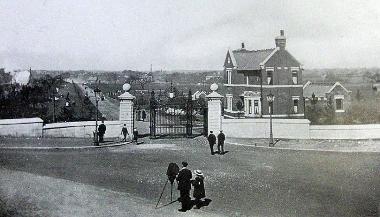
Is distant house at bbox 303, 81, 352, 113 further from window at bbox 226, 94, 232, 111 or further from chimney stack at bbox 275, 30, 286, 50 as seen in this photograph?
chimney stack at bbox 275, 30, 286, 50

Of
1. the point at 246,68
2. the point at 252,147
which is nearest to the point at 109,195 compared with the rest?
the point at 252,147

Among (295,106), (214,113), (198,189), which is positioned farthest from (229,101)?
(198,189)

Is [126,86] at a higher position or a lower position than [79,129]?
higher

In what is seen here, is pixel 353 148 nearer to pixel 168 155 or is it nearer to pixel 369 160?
pixel 369 160

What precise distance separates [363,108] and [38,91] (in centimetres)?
1271

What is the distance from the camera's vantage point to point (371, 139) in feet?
38.2

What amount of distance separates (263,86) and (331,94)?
11.9 feet

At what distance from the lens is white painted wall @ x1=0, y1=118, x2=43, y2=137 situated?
1338 centimetres

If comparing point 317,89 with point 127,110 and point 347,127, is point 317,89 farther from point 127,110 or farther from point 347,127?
point 127,110

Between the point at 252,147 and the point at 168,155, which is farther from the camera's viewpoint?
the point at 252,147

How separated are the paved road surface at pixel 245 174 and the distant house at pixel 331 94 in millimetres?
6351

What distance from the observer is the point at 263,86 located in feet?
60.3

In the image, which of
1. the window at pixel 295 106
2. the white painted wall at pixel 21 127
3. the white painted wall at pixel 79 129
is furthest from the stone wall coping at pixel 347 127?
the white painted wall at pixel 21 127

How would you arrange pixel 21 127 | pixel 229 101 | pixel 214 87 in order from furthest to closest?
1. pixel 229 101
2. pixel 214 87
3. pixel 21 127
